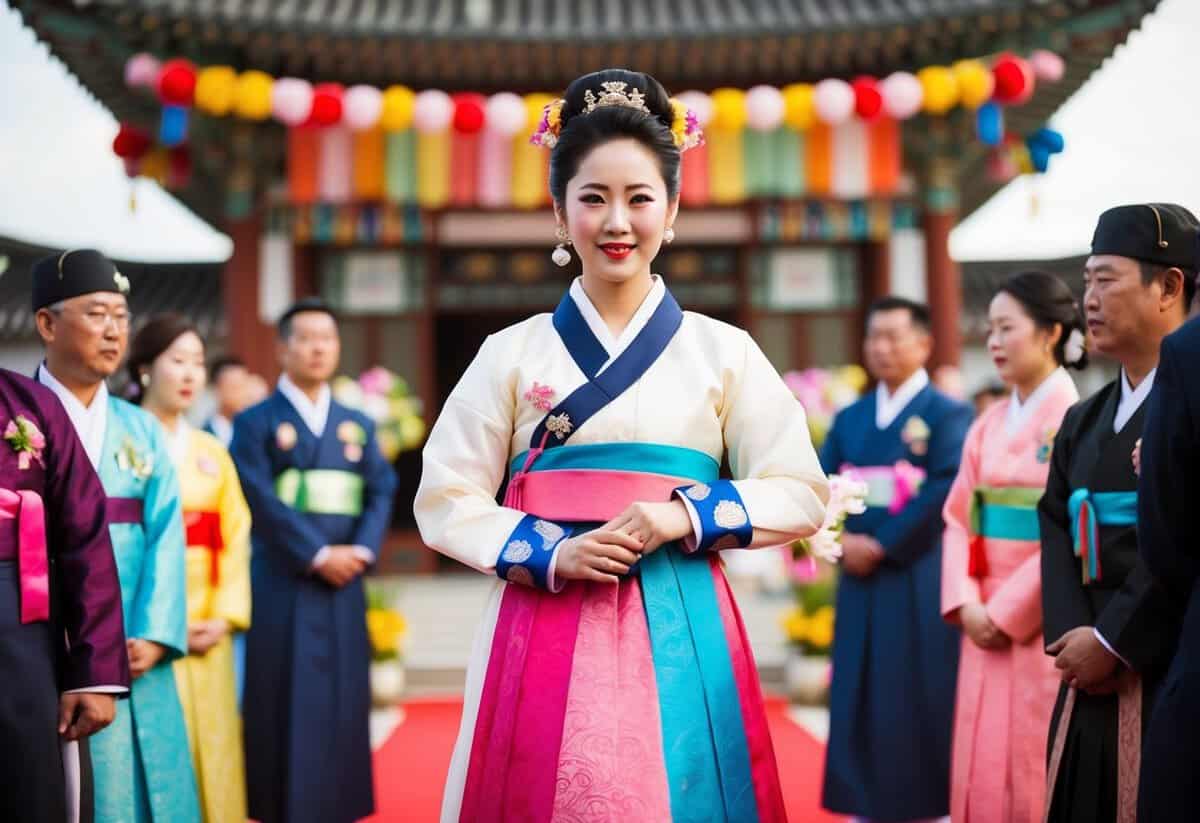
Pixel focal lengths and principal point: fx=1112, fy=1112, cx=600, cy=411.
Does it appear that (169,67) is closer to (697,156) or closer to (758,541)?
(697,156)

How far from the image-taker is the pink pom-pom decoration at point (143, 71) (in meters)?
8.79

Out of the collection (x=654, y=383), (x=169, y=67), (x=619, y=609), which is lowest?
(x=619, y=609)

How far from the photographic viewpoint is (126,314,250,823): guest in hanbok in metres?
3.64

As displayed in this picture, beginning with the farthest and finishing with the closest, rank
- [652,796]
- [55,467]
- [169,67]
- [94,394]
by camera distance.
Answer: [169,67]
[94,394]
[55,467]
[652,796]

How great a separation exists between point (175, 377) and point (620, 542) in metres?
2.64

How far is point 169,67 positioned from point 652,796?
27.2 ft

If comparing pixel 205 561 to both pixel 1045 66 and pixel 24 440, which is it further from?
pixel 1045 66

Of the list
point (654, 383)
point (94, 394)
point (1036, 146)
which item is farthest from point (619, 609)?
point (1036, 146)

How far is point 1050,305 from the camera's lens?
146 inches

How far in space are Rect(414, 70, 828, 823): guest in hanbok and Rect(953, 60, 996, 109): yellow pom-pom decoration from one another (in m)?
7.53

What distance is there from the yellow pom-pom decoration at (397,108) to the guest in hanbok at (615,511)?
7.45 metres

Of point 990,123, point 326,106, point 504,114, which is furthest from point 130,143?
point 990,123

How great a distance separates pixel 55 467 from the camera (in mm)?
2711

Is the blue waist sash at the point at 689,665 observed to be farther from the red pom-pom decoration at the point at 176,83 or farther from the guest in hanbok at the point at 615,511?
the red pom-pom decoration at the point at 176,83
